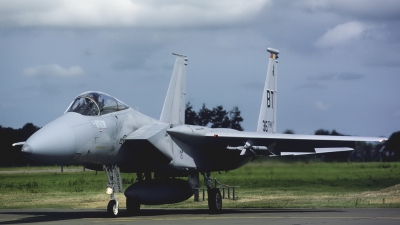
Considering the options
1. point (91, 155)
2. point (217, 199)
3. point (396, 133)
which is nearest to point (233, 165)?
point (217, 199)

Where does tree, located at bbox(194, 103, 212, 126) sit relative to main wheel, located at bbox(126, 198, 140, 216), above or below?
above

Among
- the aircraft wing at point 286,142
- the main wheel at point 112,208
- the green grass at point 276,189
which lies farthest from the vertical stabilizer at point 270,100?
the main wheel at point 112,208

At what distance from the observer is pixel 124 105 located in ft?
58.5

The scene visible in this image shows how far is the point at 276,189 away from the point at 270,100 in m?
7.57

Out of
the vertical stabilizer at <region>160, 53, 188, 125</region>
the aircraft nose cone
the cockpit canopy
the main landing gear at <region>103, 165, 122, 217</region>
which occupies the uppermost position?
the vertical stabilizer at <region>160, 53, 188, 125</region>

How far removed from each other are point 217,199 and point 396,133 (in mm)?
27989

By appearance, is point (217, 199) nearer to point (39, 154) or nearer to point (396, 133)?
point (39, 154)

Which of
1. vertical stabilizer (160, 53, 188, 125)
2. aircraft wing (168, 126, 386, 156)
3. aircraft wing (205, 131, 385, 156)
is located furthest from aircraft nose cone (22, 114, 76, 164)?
vertical stabilizer (160, 53, 188, 125)

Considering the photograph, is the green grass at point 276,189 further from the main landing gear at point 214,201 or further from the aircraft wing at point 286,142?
the main landing gear at point 214,201

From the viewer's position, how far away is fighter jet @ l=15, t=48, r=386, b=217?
15302mm

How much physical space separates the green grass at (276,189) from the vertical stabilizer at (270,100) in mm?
1657

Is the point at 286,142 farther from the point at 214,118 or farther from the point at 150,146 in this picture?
the point at 214,118

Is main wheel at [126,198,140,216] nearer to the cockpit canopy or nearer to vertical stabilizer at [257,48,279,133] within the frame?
the cockpit canopy

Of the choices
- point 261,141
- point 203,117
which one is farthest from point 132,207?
point 203,117
